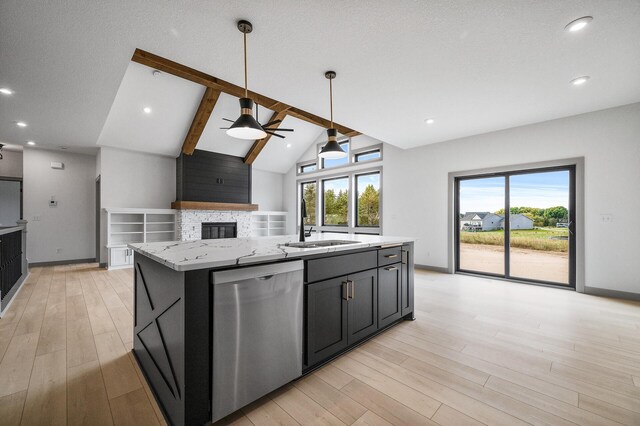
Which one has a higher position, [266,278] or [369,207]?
[369,207]

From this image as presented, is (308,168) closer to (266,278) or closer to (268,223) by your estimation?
(268,223)

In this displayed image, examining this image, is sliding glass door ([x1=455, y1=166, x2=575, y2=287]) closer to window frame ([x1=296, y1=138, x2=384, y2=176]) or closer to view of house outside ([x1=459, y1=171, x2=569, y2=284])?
view of house outside ([x1=459, y1=171, x2=569, y2=284])

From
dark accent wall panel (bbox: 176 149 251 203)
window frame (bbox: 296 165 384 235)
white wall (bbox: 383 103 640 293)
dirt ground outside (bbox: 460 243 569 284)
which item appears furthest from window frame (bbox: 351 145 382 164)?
dark accent wall panel (bbox: 176 149 251 203)

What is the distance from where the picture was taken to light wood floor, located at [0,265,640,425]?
1536 mm

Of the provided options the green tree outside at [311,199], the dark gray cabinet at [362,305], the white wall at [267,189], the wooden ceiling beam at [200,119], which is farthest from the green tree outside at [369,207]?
the dark gray cabinet at [362,305]

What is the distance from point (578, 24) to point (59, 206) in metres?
9.32

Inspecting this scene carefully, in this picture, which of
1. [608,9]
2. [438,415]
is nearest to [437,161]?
[608,9]

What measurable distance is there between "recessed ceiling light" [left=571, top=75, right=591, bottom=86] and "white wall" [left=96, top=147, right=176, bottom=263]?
7.86m

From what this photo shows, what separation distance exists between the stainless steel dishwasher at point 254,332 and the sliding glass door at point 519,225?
4659mm

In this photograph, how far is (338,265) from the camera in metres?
2.05

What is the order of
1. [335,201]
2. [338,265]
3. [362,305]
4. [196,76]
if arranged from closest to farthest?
1. [338,265]
2. [362,305]
3. [196,76]
4. [335,201]

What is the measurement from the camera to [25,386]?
176cm

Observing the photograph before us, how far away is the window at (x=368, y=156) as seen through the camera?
6.67 m

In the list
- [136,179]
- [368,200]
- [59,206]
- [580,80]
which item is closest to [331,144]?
[580,80]
